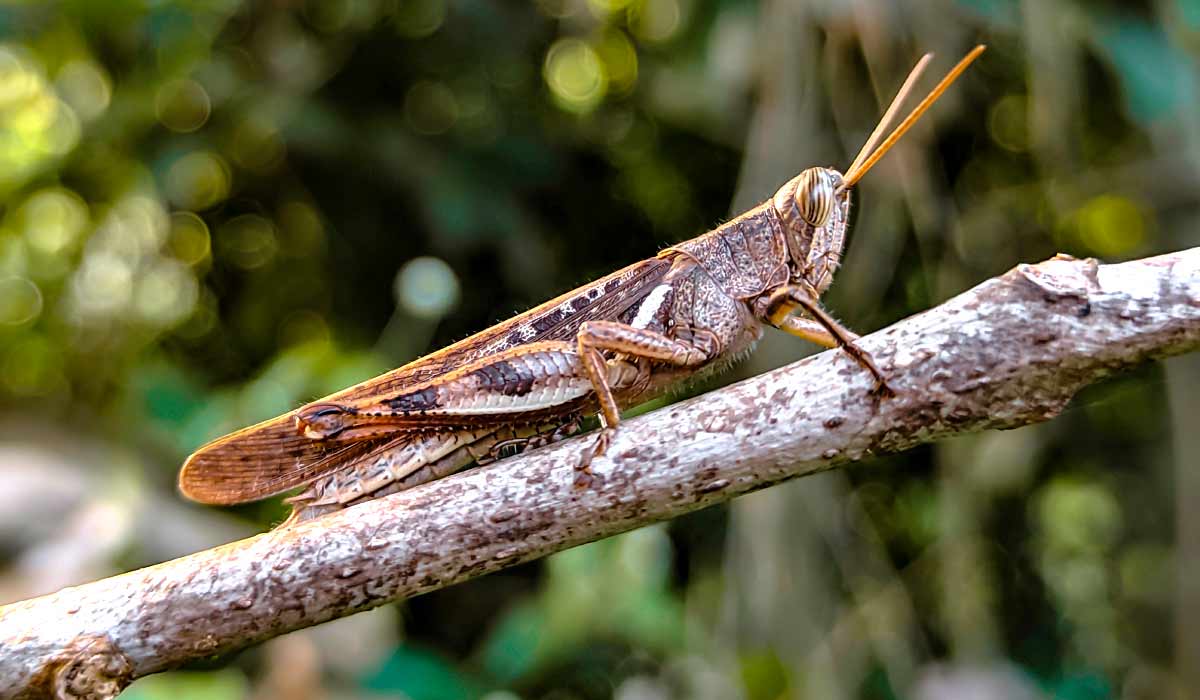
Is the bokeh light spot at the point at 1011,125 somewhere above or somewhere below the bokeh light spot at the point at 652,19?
below

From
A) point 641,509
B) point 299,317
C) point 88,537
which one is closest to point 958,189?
point 299,317

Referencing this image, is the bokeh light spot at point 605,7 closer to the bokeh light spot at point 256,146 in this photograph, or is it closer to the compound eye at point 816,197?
the bokeh light spot at point 256,146

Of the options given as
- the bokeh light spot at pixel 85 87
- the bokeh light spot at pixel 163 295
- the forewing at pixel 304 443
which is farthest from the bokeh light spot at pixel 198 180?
the forewing at pixel 304 443

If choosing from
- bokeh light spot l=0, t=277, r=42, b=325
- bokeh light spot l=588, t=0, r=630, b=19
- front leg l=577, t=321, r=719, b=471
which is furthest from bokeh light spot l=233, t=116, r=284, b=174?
front leg l=577, t=321, r=719, b=471

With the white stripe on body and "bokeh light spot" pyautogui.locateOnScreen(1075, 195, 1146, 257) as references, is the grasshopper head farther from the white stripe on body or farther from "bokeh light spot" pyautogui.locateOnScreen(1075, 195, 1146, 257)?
"bokeh light spot" pyautogui.locateOnScreen(1075, 195, 1146, 257)

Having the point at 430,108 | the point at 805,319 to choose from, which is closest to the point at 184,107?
the point at 430,108

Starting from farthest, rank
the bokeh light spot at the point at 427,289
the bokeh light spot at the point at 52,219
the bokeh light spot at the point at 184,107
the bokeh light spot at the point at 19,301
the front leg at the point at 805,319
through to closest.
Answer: the bokeh light spot at the point at 19,301, the bokeh light spot at the point at 52,219, the bokeh light spot at the point at 184,107, the bokeh light spot at the point at 427,289, the front leg at the point at 805,319
